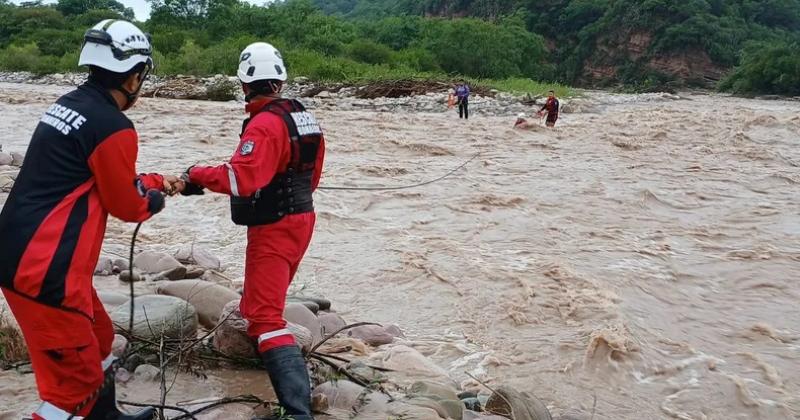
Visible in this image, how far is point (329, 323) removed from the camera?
193 inches

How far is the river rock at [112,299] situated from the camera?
4.50 meters

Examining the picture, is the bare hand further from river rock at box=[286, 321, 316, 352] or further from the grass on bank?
the grass on bank

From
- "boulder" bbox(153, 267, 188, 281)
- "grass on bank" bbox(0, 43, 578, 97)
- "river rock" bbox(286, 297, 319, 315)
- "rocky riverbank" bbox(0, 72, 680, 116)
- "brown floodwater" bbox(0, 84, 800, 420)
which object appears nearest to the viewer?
"brown floodwater" bbox(0, 84, 800, 420)

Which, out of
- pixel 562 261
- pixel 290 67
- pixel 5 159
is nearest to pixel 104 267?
pixel 562 261

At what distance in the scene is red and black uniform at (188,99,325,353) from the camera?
9.96 ft

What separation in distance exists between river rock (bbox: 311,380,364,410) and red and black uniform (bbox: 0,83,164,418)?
1.19 m

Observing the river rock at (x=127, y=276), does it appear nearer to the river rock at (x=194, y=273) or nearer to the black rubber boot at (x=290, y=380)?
the river rock at (x=194, y=273)

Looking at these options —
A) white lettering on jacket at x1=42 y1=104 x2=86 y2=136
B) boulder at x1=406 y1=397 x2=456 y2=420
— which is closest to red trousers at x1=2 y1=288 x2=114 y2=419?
white lettering on jacket at x1=42 y1=104 x2=86 y2=136

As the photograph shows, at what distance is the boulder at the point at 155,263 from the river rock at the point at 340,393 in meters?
2.61

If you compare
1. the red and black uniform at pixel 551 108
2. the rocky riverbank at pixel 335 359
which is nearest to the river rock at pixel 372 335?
the rocky riverbank at pixel 335 359

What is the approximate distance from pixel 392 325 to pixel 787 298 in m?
4.03

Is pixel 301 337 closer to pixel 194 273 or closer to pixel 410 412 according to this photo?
pixel 410 412

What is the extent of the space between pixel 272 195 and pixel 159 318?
1197 millimetres

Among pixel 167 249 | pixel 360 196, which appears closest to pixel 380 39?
pixel 360 196
